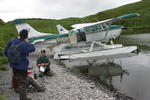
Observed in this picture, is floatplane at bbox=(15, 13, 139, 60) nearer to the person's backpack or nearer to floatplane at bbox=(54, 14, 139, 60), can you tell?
floatplane at bbox=(54, 14, 139, 60)

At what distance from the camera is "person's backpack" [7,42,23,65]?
7.29m

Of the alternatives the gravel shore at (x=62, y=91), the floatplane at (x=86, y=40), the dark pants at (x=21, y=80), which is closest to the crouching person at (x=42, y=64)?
the gravel shore at (x=62, y=91)

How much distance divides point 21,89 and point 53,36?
589 inches

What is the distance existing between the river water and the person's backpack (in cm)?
535

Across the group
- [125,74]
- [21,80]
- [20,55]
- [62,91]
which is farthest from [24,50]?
[125,74]

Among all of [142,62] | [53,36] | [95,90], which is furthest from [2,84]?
[53,36]

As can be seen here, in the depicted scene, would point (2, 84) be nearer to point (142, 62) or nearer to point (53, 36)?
point (142, 62)

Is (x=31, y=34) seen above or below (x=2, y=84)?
above

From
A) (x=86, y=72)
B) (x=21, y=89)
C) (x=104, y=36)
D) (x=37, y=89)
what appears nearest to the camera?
(x=21, y=89)

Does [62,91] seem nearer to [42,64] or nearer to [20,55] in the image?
[42,64]

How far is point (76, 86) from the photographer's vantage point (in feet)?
36.4

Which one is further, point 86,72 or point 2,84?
point 86,72

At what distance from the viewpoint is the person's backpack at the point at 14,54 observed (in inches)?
287

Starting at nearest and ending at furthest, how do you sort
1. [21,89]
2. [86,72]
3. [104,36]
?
1. [21,89]
2. [86,72]
3. [104,36]
